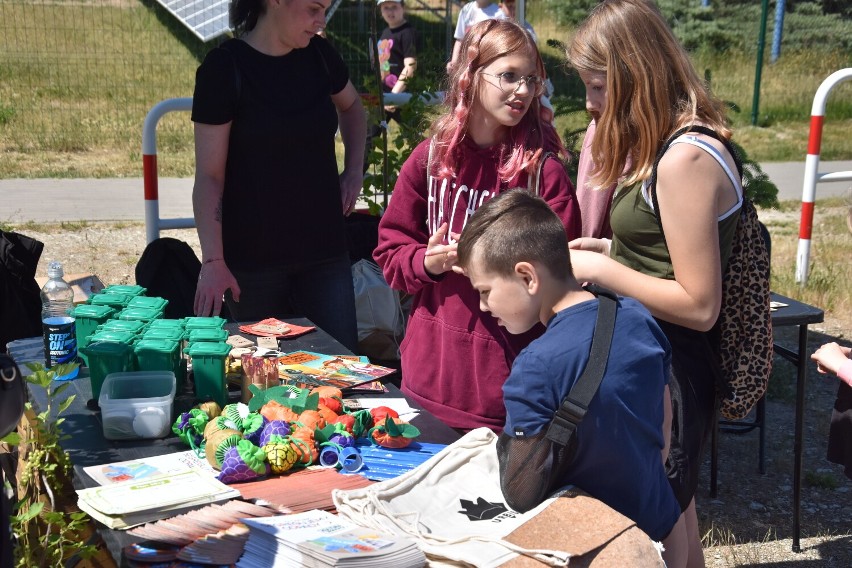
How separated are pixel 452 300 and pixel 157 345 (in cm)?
77

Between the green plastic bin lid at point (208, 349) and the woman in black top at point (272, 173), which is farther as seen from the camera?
the woman in black top at point (272, 173)

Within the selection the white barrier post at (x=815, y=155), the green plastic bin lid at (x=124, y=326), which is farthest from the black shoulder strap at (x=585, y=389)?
the white barrier post at (x=815, y=155)

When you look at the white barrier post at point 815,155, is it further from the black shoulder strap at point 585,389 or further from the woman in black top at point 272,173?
the black shoulder strap at point 585,389

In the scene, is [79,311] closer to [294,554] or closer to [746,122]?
[294,554]

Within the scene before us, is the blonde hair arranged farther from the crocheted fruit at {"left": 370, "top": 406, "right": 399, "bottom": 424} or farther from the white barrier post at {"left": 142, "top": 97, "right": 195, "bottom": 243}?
the white barrier post at {"left": 142, "top": 97, "right": 195, "bottom": 243}

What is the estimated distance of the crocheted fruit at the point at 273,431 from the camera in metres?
2.10

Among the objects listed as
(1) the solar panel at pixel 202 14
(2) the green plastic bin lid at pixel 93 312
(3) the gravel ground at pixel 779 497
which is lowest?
(3) the gravel ground at pixel 779 497

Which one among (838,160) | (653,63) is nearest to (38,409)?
(653,63)

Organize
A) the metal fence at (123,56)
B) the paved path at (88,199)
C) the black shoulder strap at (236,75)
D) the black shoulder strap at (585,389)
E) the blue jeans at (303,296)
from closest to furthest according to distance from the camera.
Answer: the black shoulder strap at (585,389)
the black shoulder strap at (236,75)
the blue jeans at (303,296)
the paved path at (88,199)
the metal fence at (123,56)

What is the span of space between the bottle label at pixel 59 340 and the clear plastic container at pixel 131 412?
0.99 ft

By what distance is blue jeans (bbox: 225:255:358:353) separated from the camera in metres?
3.28

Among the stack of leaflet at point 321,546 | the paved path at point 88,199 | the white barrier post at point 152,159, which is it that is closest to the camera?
the stack of leaflet at point 321,546

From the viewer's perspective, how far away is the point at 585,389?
1759mm

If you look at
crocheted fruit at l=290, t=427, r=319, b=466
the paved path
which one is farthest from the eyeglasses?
the paved path
